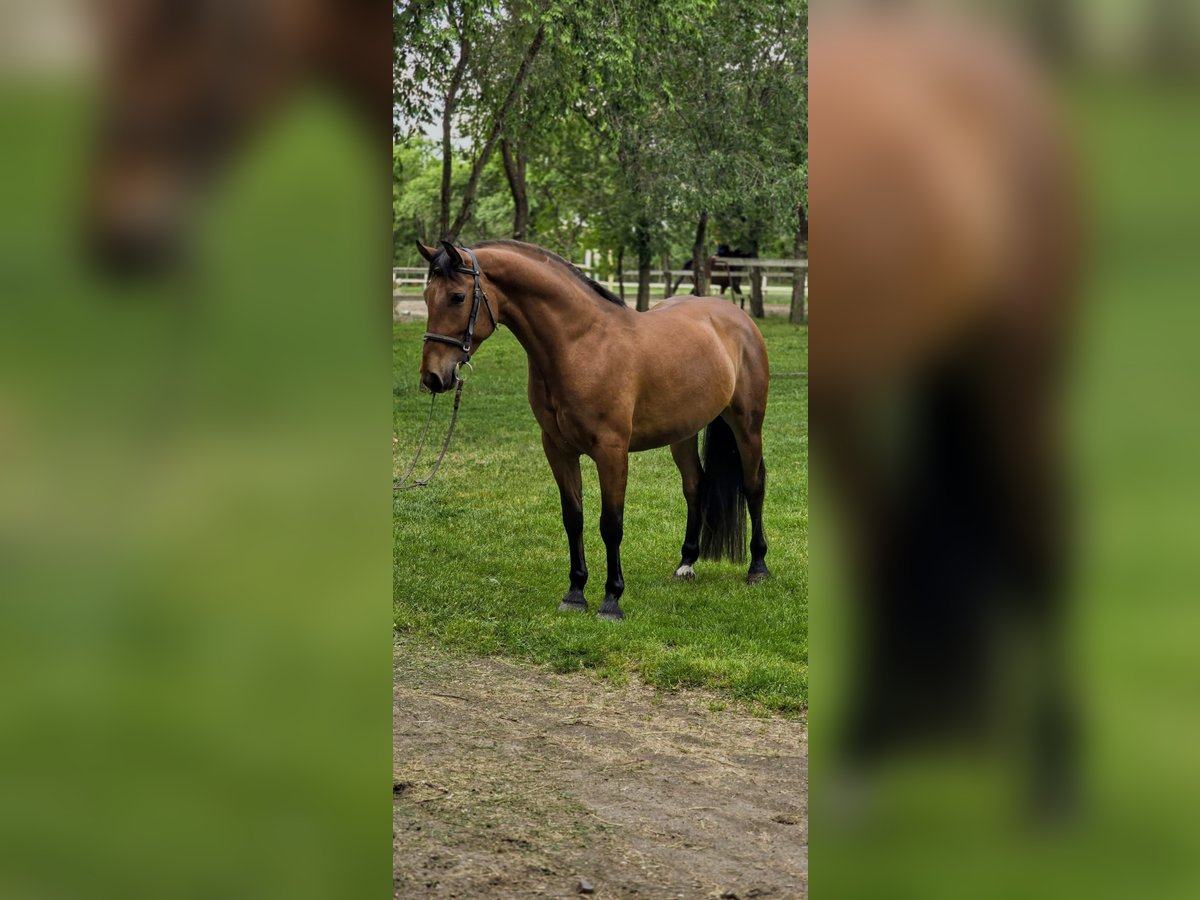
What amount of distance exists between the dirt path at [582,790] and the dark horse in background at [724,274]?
1613 cm

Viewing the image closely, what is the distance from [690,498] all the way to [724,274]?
16973mm

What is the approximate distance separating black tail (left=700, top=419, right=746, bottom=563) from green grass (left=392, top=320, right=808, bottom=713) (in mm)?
233

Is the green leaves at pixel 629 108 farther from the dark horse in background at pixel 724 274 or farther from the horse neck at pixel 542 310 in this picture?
the horse neck at pixel 542 310

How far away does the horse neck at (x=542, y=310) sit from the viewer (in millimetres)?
6352

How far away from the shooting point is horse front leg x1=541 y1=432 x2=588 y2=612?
6.72 meters

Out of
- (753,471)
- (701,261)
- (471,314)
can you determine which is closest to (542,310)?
(471,314)

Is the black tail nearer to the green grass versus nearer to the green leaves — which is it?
the green grass

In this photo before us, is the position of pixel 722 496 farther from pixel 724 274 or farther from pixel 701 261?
pixel 724 274
